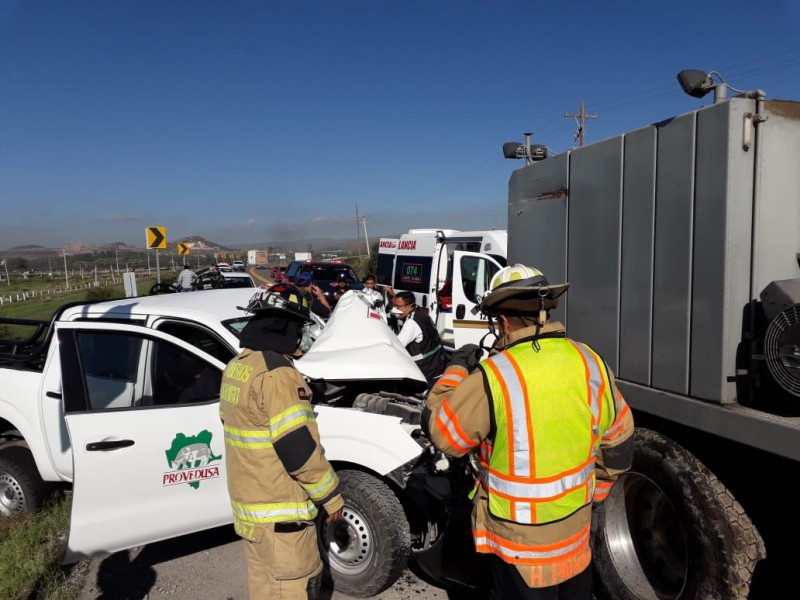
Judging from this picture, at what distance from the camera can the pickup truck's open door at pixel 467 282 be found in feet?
30.0

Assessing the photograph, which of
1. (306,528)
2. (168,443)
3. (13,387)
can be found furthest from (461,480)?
(13,387)

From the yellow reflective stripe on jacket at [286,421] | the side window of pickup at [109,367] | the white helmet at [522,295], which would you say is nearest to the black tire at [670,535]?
the white helmet at [522,295]

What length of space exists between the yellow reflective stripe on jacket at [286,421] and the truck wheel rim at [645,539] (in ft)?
6.15

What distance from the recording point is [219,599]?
3.49 m

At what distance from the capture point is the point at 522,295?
203 centimetres

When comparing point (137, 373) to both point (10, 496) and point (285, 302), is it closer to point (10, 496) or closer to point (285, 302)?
point (10, 496)

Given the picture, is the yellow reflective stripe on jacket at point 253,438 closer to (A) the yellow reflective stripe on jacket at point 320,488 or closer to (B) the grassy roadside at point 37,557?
(A) the yellow reflective stripe on jacket at point 320,488

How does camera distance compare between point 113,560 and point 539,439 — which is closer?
point 539,439

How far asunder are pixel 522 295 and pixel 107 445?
2700 mm

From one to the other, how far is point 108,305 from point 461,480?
117 inches

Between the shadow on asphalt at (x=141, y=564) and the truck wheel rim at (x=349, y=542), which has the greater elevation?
the truck wheel rim at (x=349, y=542)

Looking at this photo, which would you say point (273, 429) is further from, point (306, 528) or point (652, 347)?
point (652, 347)

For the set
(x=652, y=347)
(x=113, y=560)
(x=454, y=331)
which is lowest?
(x=113, y=560)

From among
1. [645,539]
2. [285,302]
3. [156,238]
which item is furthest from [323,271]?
[645,539]
